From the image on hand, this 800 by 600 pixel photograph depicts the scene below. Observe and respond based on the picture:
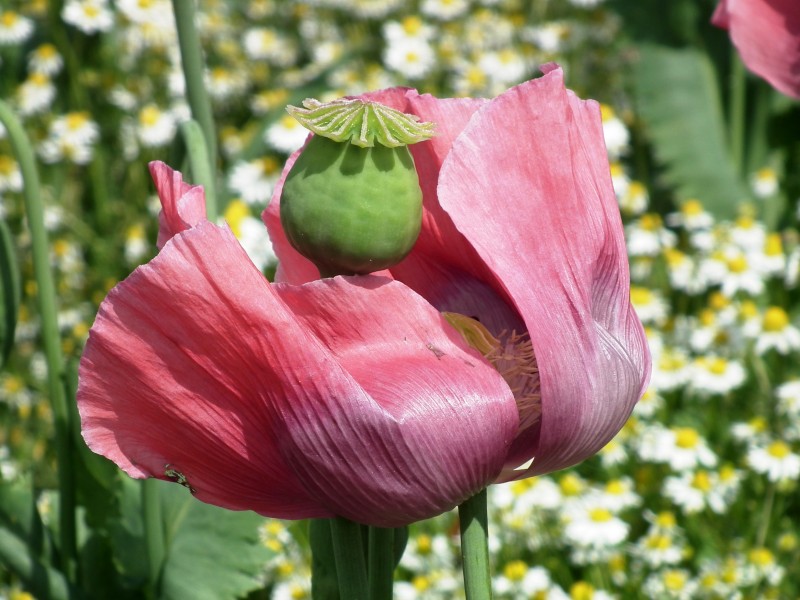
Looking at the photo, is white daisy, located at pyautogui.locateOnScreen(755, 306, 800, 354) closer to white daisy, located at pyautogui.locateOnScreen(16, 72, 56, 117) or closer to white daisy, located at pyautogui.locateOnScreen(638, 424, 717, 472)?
white daisy, located at pyautogui.locateOnScreen(638, 424, 717, 472)

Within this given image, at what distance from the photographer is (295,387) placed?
24.0 inches

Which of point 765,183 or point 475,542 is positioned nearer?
point 475,542

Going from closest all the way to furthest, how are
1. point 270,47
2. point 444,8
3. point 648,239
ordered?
1. point 648,239
2. point 444,8
3. point 270,47

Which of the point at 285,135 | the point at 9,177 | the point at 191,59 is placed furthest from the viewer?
the point at 9,177

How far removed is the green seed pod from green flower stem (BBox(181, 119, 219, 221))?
39 cm

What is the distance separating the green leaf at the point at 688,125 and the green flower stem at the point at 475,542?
2247 millimetres

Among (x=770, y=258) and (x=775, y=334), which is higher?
(x=770, y=258)

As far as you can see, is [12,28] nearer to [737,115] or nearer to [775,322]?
[737,115]

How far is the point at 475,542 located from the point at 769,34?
60 cm

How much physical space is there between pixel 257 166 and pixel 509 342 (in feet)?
6.48

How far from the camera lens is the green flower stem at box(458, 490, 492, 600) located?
66 cm

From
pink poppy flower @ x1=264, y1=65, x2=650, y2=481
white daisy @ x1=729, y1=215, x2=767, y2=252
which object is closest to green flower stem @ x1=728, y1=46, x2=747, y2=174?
white daisy @ x1=729, y1=215, x2=767, y2=252

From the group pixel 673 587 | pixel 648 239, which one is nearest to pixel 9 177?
pixel 648 239

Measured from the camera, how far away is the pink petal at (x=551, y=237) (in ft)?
2.10
